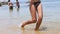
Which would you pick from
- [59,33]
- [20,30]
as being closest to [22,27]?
[20,30]

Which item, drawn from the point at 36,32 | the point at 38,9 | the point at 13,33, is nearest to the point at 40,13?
the point at 38,9

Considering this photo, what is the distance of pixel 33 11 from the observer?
300 inches

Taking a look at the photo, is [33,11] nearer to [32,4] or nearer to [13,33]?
[32,4]

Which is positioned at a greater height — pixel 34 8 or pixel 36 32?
pixel 34 8

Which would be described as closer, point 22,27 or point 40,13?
point 40,13

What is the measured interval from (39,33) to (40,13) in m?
0.69

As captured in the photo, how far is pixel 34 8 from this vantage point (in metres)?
7.62

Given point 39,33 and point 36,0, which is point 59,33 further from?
point 36,0

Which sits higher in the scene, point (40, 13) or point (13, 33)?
point (40, 13)

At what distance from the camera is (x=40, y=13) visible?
7.50 m

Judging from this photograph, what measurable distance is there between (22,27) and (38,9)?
1.18 m

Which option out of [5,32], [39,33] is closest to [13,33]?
[5,32]

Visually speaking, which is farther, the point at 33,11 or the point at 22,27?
the point at 22,27

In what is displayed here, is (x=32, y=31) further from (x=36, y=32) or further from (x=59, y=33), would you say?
(x=59, y=33)
